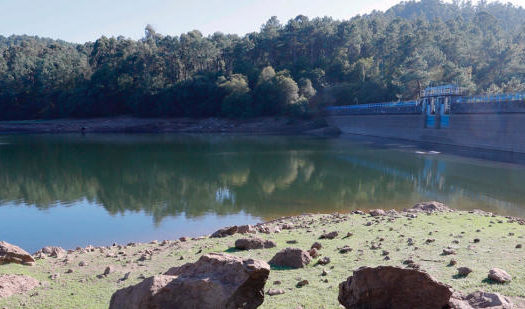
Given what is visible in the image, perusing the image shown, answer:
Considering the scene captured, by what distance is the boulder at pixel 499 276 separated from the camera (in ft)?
19.6

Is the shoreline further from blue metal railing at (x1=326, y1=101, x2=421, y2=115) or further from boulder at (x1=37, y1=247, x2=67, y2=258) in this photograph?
boulder at (x1=37, y1=247, x2=67, y2=258)

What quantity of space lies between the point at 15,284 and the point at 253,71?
73510 mm

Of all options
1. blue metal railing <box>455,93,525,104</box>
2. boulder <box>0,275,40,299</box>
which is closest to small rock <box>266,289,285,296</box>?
boulder <box>0,275,40,299</box>

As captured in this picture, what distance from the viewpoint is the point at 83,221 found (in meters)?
16.0

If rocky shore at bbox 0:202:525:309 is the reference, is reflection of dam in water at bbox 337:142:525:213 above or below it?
below

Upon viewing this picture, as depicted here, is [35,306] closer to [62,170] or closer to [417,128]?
[62,170]

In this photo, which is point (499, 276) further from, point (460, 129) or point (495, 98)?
point (460, 129)

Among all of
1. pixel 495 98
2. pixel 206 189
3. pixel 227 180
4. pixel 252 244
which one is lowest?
pixel 227 180

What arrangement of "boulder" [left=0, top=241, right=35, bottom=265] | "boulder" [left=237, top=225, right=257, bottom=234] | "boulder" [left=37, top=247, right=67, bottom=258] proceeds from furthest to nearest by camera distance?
"boulder" [left=237, top=225, right=257, bottom=234] → "boulder" [left=37, top=247, right=67, bottom=258] → "boulder" [left=0, top=241, right=35, bottom=265]

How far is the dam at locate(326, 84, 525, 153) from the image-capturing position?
35344 mm

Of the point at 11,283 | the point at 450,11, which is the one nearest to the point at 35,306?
→ the point at 11,283

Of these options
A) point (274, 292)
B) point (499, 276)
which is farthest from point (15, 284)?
point (499, 276)

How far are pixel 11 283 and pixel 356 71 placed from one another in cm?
7636

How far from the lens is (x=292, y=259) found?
7.22m
